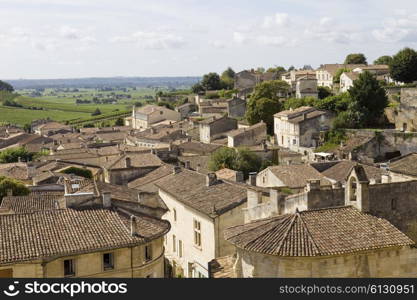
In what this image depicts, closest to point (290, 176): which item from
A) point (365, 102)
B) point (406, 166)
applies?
point (406, 166)

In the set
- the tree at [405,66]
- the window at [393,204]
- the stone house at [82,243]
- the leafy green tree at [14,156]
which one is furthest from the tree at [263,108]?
the window at [393,204]

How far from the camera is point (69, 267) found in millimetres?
22188

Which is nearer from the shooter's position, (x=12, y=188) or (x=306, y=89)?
(x=12, y=188)

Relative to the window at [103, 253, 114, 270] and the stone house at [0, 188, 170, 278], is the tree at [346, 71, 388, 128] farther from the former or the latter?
the window at [103, 253, 114, 270]

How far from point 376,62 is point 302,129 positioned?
66.1 metres

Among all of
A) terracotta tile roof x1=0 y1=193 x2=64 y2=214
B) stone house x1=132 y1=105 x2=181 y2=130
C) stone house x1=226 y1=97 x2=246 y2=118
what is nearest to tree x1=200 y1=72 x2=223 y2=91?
stone house x1=132 y1=105 x2=181 y2=130

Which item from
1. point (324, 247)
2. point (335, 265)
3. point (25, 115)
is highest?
point (324, 247)

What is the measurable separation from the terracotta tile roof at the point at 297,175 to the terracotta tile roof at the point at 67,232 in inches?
710

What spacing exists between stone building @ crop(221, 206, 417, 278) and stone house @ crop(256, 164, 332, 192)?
62.1 feet

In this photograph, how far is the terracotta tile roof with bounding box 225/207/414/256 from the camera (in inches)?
773

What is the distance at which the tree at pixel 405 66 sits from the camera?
87750 millimetres

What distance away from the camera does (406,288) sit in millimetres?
15352

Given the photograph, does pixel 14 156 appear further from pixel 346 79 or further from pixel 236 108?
pixel 346 79

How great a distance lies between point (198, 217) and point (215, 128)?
54.7m
